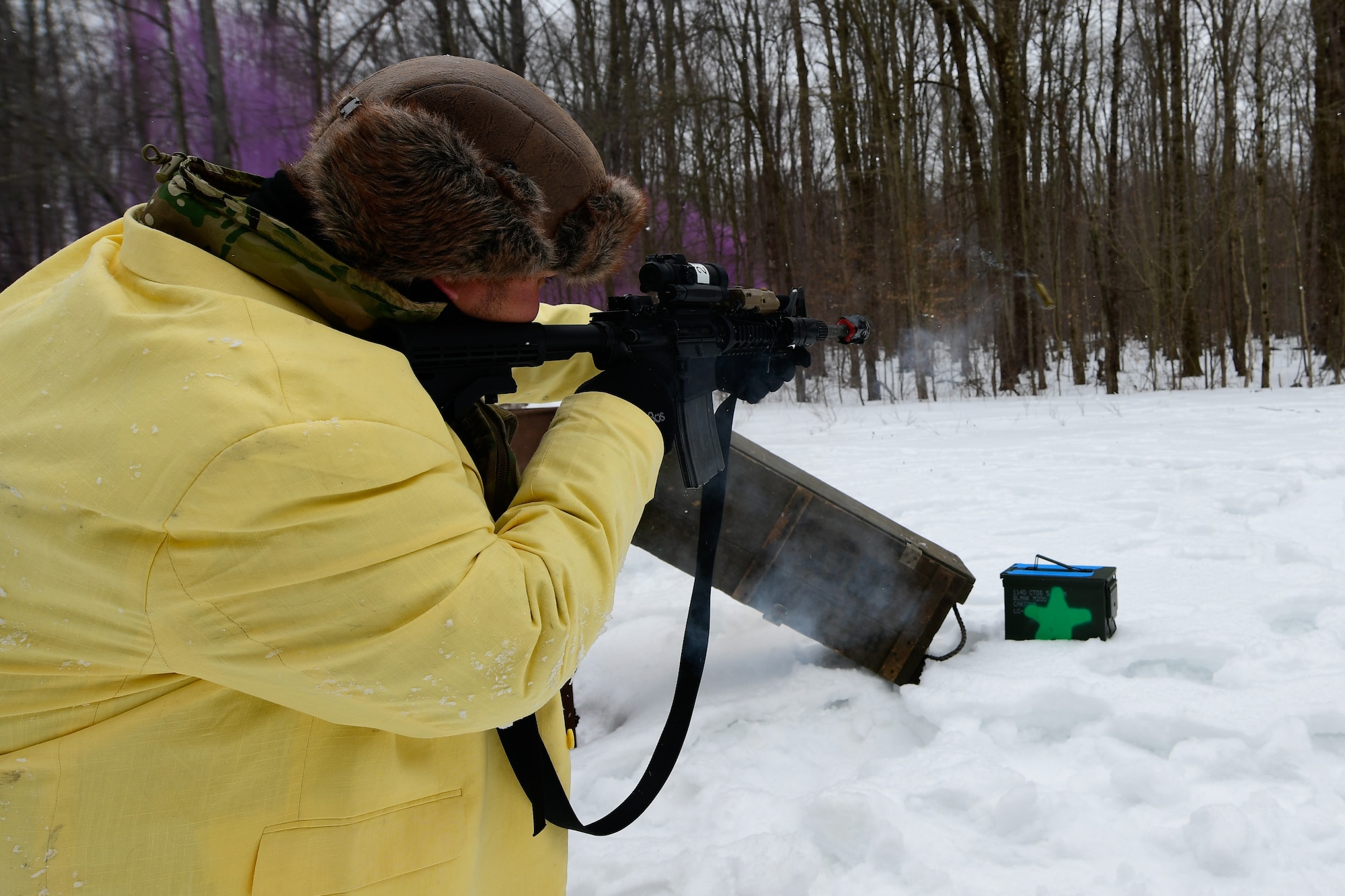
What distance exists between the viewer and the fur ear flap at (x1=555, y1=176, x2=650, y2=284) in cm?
137

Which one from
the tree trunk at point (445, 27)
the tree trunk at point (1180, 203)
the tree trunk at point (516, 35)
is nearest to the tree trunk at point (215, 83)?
the tree trunk at point (445, 27)

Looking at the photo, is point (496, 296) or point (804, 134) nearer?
point (496, 296)

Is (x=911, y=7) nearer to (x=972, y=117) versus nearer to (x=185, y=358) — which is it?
(x=972, y=117)

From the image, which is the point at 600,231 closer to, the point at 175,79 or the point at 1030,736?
the point at 1030,736

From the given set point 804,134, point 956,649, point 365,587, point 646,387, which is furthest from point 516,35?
point 365,587

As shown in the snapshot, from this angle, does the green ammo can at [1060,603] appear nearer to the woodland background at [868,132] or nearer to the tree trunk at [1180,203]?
the woodland background at [868,132]

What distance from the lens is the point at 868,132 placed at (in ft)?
52.1

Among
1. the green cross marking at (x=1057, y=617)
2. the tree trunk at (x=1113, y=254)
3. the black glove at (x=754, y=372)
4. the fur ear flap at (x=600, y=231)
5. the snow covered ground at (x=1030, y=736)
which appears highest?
the tree trunk at (x=1113, y=254)

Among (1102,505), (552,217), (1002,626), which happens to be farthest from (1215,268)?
(552,217)

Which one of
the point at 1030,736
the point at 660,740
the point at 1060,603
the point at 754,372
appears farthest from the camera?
the point at 1060,603

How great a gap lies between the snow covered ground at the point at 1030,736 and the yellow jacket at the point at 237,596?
1083mm

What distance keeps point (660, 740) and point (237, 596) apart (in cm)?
119

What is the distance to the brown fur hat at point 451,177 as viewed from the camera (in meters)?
1.11

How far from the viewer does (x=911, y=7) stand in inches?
592
